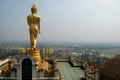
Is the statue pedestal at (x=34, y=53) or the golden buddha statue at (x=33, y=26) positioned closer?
the statue pedestal at (x=34, y=53)

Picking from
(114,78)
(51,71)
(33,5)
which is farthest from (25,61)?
(114,78)

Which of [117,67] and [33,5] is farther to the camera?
[117,67]

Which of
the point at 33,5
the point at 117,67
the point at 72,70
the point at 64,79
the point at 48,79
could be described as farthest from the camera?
the point at 117,67

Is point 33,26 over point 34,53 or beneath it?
over

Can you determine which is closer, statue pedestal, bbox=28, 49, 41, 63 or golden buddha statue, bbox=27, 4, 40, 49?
statue pedestal, bbox=28, 49, 41, 63

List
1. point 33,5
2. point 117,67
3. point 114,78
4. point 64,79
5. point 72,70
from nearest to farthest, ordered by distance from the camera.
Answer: point 64,79
point 33,5
point 72,70
point 114,78
point 117,67

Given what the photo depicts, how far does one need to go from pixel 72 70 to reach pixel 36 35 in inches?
162

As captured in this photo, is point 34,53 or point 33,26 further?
point 33,26

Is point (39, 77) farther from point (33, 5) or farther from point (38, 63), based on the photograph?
point (33, 5)

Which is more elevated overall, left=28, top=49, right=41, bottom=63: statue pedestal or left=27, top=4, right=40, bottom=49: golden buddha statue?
left=27, top=4, right=40, bottom=49: golden buddha statue

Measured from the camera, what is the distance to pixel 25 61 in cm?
1445

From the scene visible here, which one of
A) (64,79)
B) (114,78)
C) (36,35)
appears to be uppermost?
(36,35)

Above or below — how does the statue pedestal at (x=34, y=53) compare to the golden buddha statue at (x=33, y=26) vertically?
below

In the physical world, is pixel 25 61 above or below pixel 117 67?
above
